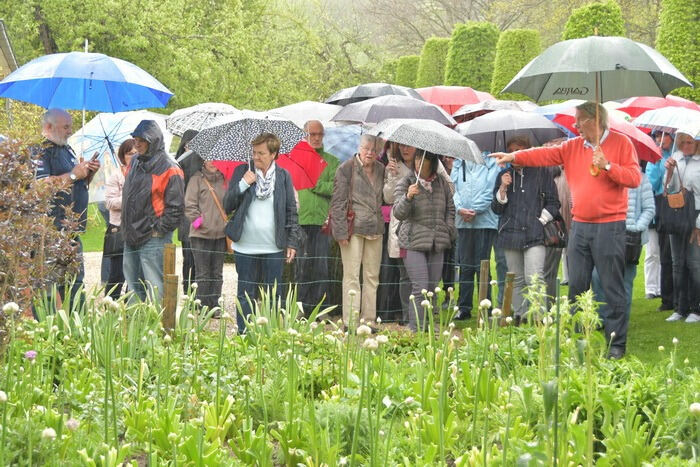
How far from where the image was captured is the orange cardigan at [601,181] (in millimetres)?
7965

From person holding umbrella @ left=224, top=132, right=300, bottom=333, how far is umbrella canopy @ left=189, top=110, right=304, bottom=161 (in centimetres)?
36

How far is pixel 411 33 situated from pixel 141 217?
38.9 meters

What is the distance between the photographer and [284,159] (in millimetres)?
10352

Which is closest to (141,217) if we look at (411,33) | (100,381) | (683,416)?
(100,381)

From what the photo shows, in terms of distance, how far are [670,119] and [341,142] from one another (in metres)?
3.31

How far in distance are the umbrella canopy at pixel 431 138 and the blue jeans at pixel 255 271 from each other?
1.36m

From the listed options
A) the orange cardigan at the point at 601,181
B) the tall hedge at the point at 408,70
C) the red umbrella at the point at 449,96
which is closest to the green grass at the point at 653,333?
the orange cardigan at the point at 601,181

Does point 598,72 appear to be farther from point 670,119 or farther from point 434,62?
point 434,62

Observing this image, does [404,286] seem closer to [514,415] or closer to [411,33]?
[514,415]

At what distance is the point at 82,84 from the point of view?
9664 mm

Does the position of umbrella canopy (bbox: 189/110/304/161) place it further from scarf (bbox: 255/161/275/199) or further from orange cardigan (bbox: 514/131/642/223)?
orange cardigan (bbox: 514/131/642/223)

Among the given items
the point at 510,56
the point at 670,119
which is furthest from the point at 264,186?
the point at 510,56

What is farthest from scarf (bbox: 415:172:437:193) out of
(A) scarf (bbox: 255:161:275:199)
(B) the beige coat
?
(A) scarf (bbox: 255:161:275:199)

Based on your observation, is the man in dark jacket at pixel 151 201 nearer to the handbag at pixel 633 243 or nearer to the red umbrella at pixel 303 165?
the red umbrella at pixel 303 165
